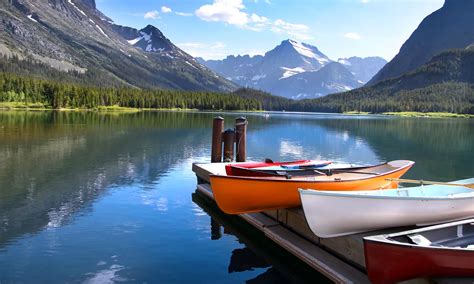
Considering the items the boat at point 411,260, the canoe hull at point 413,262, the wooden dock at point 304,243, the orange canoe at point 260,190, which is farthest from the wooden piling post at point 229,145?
the canoe hull at point 413,262

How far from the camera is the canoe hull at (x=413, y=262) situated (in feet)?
29.5

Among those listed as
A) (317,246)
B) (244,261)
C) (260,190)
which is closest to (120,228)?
(244,261)

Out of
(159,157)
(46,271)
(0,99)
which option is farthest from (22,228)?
(0,99)

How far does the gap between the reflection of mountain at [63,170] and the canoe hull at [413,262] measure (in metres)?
11.8

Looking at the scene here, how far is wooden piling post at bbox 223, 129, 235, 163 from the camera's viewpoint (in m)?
24.0

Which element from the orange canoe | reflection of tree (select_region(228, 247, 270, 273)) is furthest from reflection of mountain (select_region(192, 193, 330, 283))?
the orange canoe

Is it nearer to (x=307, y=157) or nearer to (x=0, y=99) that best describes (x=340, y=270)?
(x=307, y=157)

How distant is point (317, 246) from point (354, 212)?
68.7 inches

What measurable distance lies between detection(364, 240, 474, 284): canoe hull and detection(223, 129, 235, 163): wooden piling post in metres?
15.2

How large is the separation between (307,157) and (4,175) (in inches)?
1004

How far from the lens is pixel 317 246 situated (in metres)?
12.4

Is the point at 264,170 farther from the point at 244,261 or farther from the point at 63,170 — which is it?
the point at 63,170

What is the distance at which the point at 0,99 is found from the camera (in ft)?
438

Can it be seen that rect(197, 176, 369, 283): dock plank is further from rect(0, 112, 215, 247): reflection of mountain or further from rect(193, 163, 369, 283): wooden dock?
rect(0, 112, 215, 247): reflection of mountain
